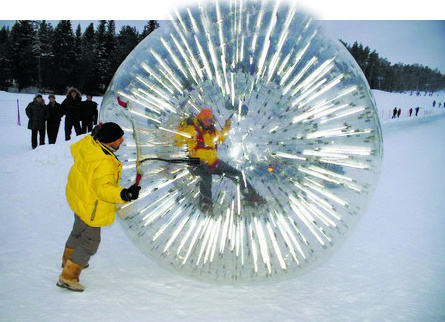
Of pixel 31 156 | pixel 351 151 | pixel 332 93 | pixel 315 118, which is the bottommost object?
pixel 31 156

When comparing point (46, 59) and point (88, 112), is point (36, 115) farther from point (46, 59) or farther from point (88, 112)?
point (46, 59)

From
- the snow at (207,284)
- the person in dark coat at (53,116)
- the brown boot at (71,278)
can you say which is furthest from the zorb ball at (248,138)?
the person in dark coat at (53,116)

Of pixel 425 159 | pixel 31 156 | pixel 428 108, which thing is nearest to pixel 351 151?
pixel 31 156

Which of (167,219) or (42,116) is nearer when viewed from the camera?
(167,219)

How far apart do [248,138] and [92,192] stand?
41.1 inches

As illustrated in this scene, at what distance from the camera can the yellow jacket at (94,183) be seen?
85.4 inches

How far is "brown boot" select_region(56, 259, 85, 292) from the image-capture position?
2.36 metres

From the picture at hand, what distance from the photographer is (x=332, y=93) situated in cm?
198

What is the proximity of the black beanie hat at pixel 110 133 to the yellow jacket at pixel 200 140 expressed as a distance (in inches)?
14.2

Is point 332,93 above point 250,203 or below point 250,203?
above

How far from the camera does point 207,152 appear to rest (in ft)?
6.23

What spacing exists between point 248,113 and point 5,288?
1.84 metres

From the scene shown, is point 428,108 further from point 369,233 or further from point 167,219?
point 167,219

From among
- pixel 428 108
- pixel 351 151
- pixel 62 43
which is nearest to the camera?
pixel 351 151
